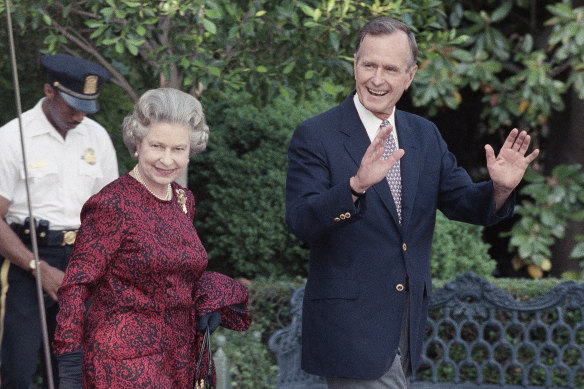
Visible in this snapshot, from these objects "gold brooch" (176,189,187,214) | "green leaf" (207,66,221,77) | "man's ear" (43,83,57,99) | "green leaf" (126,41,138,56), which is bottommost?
"gold brooch" (176,189,187,214)

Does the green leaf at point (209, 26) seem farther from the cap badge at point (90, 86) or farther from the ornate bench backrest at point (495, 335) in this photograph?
the ornate bench backrest at point (495, 335)

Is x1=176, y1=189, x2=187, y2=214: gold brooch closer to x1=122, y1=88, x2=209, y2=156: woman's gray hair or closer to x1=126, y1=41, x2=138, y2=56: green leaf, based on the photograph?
x1=122, y1=88, x2=209, y2=156: woman's gray hair

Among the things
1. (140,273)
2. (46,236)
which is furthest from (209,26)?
(140,273)

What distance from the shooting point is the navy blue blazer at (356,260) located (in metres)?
3.26

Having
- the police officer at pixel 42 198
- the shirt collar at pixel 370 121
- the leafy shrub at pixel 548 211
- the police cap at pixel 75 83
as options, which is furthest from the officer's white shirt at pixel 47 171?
the leafy shrub at pixel 548 211

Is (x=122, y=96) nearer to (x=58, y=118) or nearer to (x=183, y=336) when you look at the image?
(x=58, y=118)

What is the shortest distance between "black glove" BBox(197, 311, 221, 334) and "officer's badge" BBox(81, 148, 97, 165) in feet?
4.30

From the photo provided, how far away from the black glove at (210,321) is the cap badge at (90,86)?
55.4 inches

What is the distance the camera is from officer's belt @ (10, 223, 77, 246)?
435cm

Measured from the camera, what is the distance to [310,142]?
3311 millimetres

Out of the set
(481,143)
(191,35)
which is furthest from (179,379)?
(481,143)

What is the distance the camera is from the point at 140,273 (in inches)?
128

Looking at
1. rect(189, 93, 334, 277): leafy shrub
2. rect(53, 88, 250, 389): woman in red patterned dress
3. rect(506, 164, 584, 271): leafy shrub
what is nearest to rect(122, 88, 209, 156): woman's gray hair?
rect(53, 88, 250, 389): woman in red patterned dress

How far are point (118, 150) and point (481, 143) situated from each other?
3657mm
